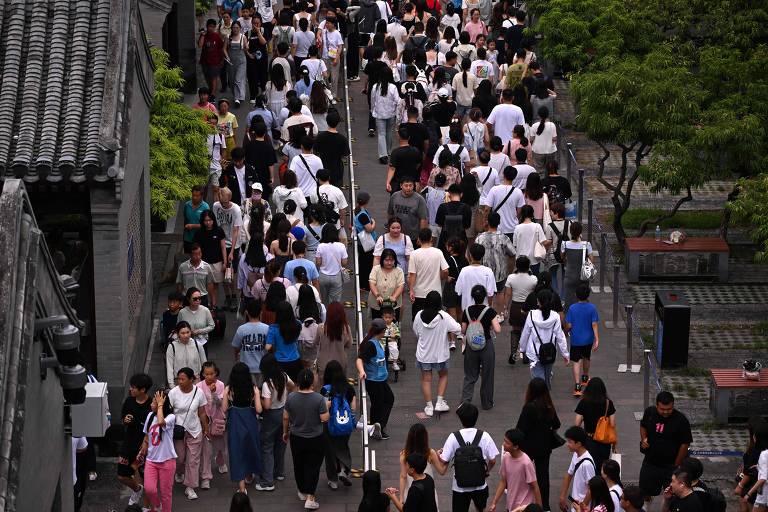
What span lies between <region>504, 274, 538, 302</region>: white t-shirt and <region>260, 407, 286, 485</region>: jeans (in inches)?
175

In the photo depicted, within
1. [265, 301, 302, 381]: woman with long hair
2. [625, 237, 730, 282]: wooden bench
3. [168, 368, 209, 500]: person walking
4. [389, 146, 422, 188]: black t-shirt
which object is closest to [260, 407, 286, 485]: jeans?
[168, 368, 209, 500]: person walking

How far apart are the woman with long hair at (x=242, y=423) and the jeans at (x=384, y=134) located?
37.1ft

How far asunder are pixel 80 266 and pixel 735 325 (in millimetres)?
10941

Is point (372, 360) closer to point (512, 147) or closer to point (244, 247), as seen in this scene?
point (244, 247)

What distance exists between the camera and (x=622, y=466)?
2172 centimetres

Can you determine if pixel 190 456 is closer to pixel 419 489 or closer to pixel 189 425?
pixel 189 425

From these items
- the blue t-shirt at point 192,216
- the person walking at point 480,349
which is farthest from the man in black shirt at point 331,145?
the person walking at point 480,349

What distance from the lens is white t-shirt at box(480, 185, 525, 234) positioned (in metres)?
25.7

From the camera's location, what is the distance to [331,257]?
23859 millimetres

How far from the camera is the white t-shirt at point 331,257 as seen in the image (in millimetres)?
23844

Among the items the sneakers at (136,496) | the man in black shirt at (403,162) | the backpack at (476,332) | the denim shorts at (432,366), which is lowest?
the sneakers at (136,496)

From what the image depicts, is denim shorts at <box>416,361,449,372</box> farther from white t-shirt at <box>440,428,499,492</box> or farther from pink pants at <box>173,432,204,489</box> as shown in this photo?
white t-shirt at <box>440,428,499,492</box>

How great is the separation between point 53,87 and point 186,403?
4.65 metres

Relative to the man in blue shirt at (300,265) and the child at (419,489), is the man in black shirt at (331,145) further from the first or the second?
the child at (419,489)
